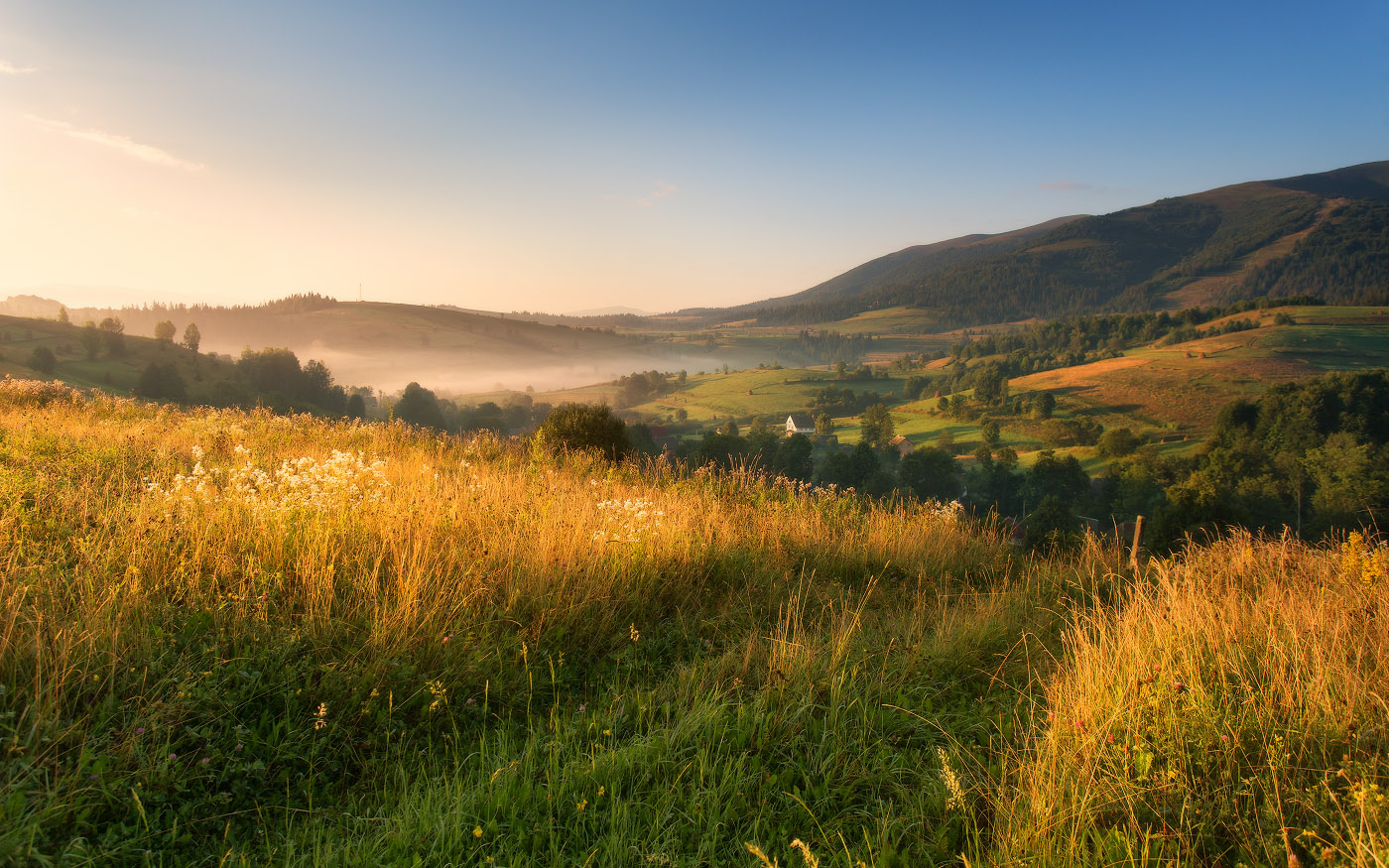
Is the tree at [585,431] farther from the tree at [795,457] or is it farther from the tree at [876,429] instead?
the tree at [876,429]

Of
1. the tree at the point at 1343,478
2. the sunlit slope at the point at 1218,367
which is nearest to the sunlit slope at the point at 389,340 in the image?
the sunlit slope at the point at 1218,367

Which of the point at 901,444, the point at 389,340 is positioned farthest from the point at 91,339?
the point at 389,340

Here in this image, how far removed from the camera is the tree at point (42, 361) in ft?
161

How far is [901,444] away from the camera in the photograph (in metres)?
76.6

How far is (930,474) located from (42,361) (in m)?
78.1

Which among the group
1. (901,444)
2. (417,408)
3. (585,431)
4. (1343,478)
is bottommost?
(1343,478)

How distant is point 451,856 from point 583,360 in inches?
7702

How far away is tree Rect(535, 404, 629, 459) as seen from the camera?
42.2 ft

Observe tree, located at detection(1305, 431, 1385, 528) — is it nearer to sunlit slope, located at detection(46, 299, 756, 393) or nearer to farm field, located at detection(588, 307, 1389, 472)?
farm field, located at detection(588, 307, 1389, 472)

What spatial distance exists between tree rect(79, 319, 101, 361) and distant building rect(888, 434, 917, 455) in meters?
89.3

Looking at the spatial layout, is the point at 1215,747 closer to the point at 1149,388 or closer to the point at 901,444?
the point at 901,444

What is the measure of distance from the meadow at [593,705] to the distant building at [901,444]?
69304mm

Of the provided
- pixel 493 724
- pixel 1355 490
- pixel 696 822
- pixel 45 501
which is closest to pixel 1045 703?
pixel 696 822

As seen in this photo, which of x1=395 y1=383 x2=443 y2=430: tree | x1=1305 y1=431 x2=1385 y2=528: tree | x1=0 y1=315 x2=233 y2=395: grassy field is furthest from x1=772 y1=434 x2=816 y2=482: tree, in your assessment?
x1=0 y1=315 x2=233 y2=395: grassy field
